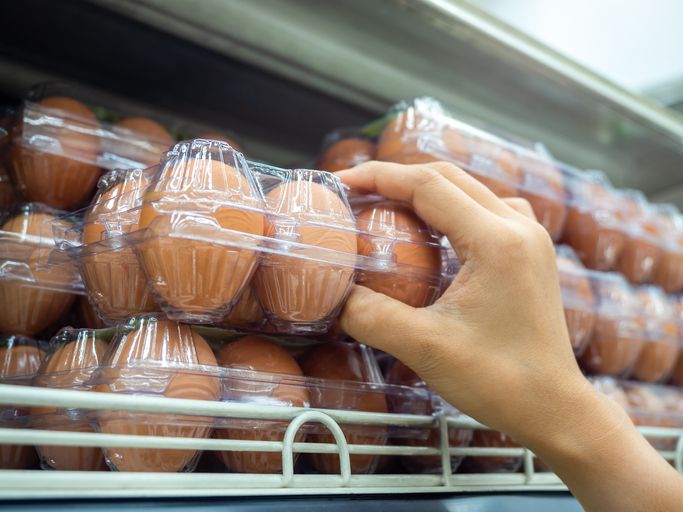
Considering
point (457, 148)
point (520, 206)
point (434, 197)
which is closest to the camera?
point (434, 197)

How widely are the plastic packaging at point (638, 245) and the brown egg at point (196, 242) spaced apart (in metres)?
1.05

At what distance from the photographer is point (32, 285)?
0.91 metres

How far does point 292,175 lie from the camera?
93 centimetres

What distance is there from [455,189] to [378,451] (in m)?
0.36

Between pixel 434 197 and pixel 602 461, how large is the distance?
415mm

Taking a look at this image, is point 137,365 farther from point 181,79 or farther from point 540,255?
point 181,79

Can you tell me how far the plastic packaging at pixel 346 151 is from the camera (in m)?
1.29

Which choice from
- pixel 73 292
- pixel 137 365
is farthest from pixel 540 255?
pixel 73 292

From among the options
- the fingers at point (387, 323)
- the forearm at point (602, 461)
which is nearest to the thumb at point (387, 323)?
the fingers at point (387, 323)

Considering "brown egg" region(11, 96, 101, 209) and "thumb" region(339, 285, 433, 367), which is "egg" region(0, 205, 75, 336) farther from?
"thumb" region(339, 285, 433, 367)

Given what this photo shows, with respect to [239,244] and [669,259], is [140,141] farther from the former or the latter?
[669,259]

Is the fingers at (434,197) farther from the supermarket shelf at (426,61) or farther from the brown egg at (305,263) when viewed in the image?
the supermarket shelf at (426,61)

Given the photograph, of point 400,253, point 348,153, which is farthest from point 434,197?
point 348,153

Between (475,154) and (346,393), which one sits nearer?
(346,393)
